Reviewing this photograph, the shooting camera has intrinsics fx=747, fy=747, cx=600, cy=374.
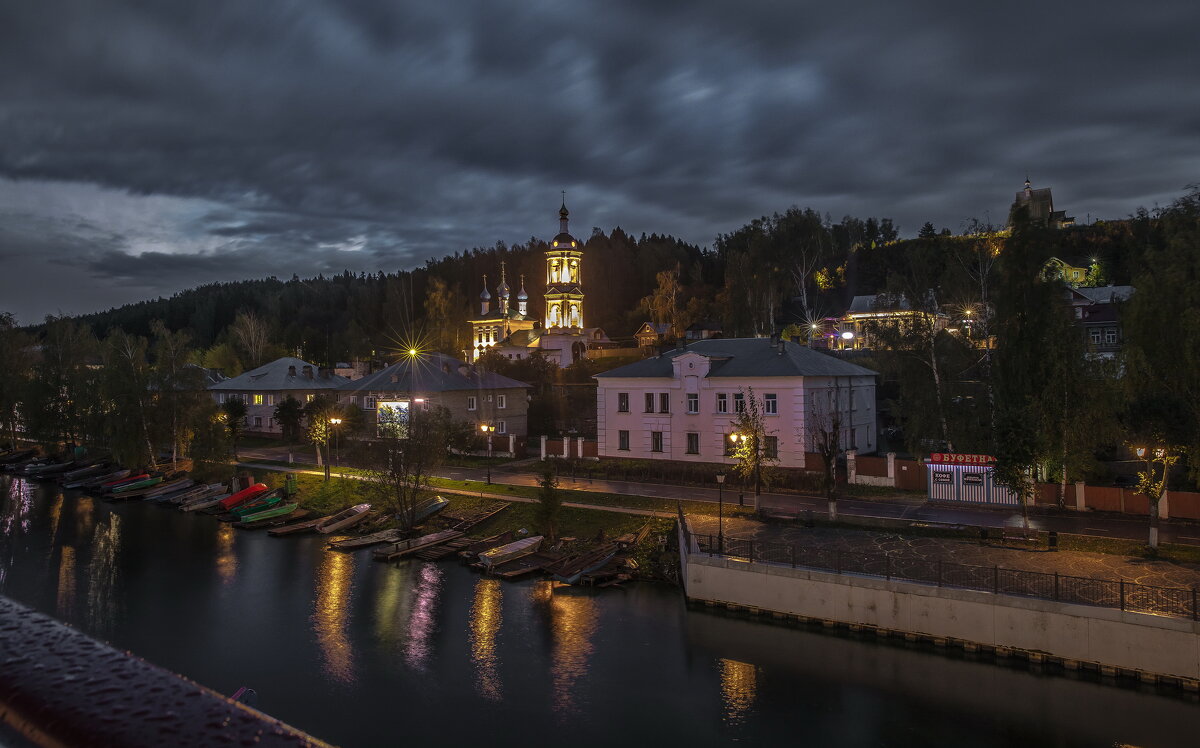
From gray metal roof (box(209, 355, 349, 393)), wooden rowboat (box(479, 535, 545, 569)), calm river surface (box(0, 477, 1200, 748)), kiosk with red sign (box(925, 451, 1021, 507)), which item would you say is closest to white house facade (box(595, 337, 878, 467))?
kiosk with red sign (box(925, 451, 1021, 507))

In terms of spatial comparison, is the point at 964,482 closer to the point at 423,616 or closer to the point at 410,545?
the point at 423,616

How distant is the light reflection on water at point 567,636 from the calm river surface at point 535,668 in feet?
0.27

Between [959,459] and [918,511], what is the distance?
3054 mm

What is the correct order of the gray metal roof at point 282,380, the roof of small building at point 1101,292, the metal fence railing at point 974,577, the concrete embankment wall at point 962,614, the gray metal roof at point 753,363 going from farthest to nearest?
the roof of small building at point 1101,292
the gray metal roof at point 282,380
the gray metal roof at point 753,363
the metal fence railing at point 974,577
the concrete embankment wall at point 962,614

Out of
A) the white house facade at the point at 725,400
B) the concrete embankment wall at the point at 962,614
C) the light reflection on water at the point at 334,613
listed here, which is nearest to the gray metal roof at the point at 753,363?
the white house facade at the point at 725,400

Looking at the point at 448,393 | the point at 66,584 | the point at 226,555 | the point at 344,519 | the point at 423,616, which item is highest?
the point at 448,393

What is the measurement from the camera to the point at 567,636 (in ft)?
80.4

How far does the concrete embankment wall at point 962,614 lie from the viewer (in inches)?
763

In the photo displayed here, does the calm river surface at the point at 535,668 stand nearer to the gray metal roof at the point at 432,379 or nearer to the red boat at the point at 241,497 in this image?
the red boat at the point at 241,497

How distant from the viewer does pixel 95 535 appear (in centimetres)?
3953

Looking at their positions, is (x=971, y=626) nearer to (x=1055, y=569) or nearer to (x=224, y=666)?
(x=1055, y=569)

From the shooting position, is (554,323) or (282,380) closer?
(282,380)

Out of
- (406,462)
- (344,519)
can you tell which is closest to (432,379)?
(344,519)

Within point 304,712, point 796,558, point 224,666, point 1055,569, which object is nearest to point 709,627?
point 796,558
